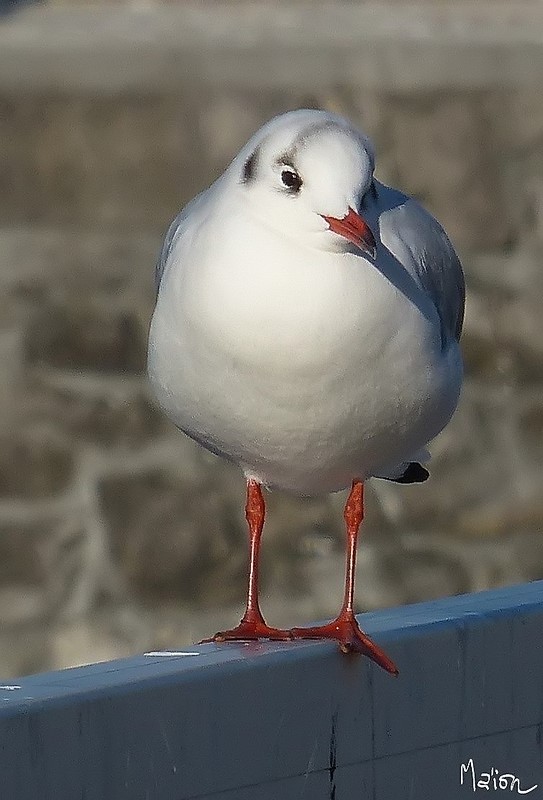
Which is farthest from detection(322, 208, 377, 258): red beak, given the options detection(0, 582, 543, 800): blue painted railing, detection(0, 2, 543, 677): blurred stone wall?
detection(0, 2, 543, 677): blurred stone wall

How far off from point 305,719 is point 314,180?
0.71 meters

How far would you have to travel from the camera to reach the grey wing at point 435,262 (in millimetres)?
3078

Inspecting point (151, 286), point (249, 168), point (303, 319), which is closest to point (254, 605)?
point (303, 319)

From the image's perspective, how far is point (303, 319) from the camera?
2828mm

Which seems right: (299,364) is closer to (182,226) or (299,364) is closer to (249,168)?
(249,168)

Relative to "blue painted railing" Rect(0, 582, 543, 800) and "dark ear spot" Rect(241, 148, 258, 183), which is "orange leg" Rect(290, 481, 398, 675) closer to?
"blue painted railing" Rect(0, 582, 543, 800)

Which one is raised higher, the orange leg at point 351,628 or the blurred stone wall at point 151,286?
the blurred stone wall at point 151,286

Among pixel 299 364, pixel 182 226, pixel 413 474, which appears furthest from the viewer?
pixel 413 474

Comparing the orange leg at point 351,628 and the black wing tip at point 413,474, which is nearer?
the orange leg at point 351,628

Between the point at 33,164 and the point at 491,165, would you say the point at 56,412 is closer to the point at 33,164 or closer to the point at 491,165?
the point at 33,164

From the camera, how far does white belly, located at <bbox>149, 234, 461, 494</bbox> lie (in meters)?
2.83

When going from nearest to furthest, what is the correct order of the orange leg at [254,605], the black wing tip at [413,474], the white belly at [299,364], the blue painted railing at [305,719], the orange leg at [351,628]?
the blue painted railing at [305,719]
the orange leg at [351,628]
the white belly at [299,364]
the orange leg at [254,605]
the black wing tip at [413,474]

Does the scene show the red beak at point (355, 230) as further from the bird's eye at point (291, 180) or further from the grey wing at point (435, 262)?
the grey wing at point (435, 262)

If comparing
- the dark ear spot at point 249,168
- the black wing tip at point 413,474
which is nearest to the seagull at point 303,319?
the dark ear spot at point 249,168
